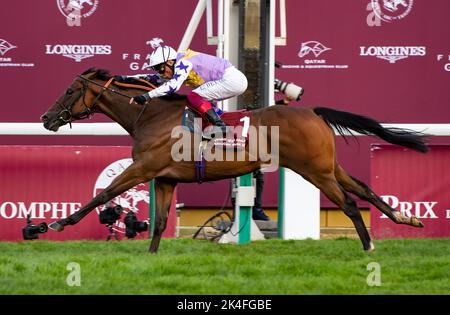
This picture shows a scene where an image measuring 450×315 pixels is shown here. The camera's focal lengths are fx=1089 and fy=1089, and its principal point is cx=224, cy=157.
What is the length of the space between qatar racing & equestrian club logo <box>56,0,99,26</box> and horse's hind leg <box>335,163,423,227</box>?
13.5ft

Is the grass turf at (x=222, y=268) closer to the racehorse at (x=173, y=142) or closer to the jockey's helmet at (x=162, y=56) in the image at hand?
the racehorse at (x=173, y=142)

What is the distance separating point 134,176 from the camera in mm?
8688

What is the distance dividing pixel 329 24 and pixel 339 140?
1.28m

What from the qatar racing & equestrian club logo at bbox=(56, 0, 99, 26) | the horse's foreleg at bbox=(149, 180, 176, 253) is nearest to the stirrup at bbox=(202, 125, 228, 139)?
the horse's foreleg at bbox=(149, 180, 176, 253)

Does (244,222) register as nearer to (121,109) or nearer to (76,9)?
(121,109)

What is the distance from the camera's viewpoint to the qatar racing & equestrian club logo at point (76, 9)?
11938mm

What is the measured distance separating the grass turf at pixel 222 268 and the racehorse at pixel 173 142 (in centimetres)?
40

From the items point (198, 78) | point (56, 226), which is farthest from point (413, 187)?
point (56, 226)

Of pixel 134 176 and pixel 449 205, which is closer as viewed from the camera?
pixel 134 176

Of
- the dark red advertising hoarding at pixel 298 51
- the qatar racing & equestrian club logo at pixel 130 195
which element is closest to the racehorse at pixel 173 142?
the qatar racing & equestrian club logo at pixel 130 195

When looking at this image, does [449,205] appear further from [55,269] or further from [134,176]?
[55,269]

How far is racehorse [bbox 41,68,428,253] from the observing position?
8758 millimetres

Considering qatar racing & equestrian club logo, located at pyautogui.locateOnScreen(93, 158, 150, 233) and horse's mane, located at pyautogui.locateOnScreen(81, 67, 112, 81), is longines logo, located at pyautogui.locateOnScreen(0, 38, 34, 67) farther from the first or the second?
horse's mane, located at pyautogui.locateOnScreen(81, 67, 112, 81)
